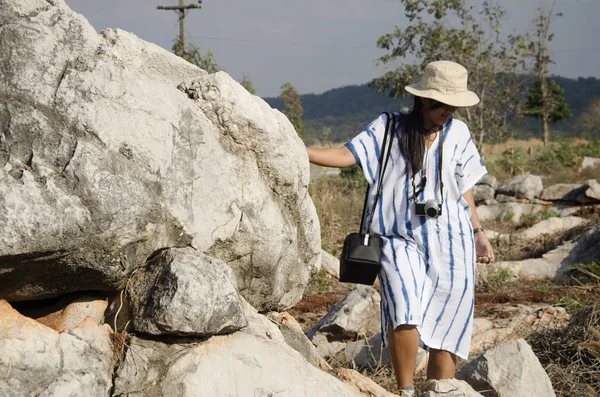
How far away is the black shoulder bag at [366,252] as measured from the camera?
3389mm

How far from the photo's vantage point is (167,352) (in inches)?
98.2

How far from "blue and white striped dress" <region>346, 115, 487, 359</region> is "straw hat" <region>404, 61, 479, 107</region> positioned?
0.69 feet

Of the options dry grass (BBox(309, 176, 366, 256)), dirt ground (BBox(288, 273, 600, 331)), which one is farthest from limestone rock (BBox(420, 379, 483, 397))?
dry grass (BBox(309, 176, 366, 256))

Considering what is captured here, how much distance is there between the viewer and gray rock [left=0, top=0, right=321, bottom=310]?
7.09 ft

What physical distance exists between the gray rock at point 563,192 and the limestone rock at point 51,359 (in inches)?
404

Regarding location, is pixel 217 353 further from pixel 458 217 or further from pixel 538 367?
pixel 538 367

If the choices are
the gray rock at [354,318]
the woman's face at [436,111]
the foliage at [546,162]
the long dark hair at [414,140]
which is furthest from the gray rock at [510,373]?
the foliage at [546,162]

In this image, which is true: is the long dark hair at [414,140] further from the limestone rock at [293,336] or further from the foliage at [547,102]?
the foliage at [547,102]

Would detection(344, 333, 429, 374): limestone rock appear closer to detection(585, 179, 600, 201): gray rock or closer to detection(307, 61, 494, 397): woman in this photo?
detection(307, 61, 494, 397): woman

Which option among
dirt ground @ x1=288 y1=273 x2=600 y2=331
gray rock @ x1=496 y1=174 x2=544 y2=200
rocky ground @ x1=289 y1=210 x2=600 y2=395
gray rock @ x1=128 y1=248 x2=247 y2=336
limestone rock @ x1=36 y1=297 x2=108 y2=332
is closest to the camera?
gray rock @ x1=128 y1=248 x2=247 y2=336

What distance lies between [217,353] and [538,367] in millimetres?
1927

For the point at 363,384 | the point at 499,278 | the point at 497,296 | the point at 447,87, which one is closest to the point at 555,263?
the point at 499,278

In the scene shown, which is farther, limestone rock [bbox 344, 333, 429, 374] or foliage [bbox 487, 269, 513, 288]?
foliage [bbox 487, 269, 513, 288]

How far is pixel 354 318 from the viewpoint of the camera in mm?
5109
